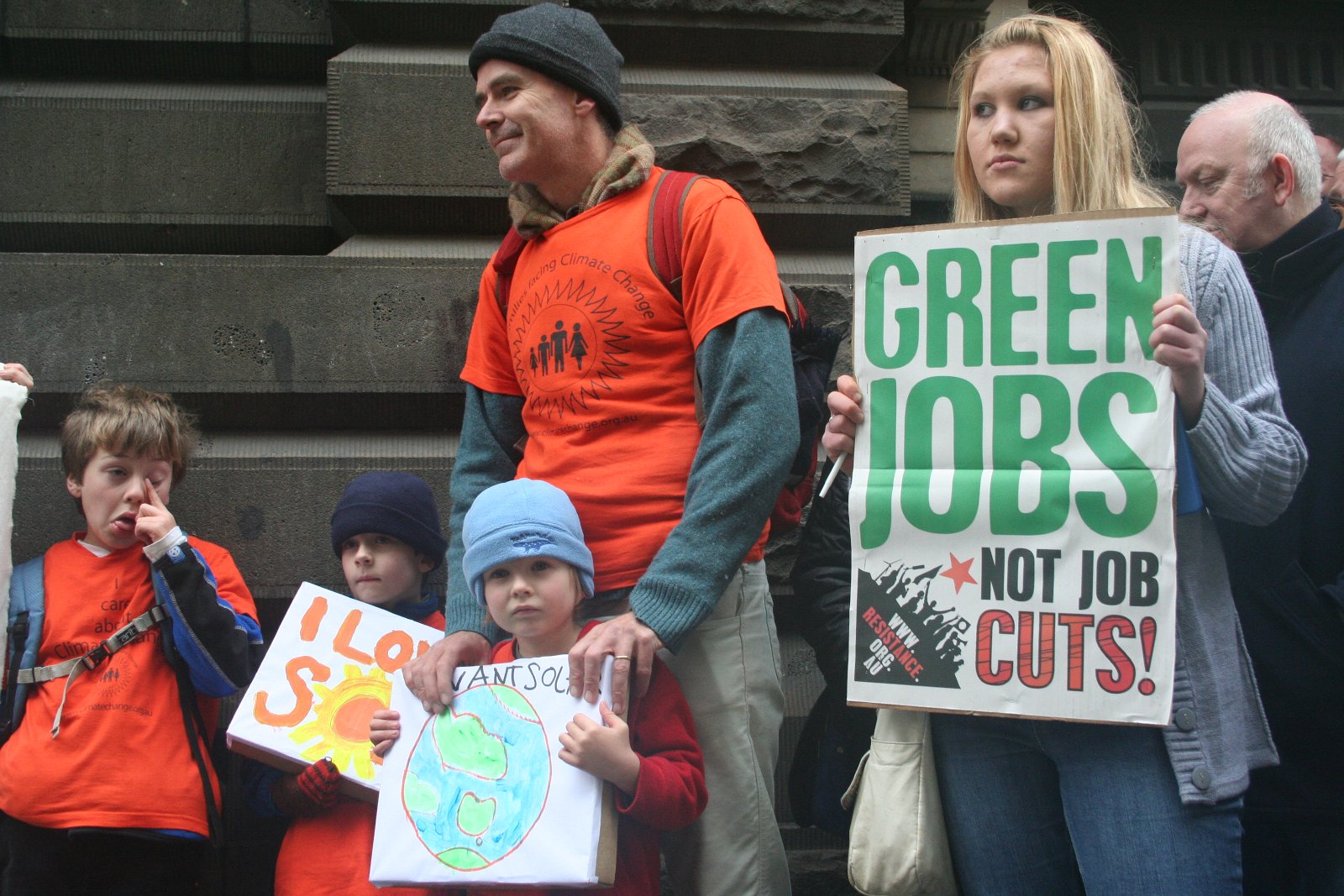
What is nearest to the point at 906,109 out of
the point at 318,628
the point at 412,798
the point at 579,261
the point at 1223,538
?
the point at 579,261

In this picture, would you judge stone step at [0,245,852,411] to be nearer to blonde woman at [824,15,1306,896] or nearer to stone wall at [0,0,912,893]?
stone wall at [0,0,912,893]

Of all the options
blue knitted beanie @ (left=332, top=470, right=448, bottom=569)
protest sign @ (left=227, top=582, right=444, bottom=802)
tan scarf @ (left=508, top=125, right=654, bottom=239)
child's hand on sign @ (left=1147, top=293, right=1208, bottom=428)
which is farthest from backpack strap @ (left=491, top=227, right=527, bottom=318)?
child's hand on sign @ (left=1147, top=293, right=1208, bottom=428)

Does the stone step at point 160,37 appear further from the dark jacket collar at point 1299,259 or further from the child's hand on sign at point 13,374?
the dark jacket collar at point 1299,259

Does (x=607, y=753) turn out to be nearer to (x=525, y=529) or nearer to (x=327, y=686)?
(x=525, y=529)

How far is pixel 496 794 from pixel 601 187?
1193 millimetres

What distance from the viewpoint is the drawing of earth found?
217cm

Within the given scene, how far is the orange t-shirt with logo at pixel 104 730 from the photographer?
2639 millimetres

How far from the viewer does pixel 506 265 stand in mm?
2648

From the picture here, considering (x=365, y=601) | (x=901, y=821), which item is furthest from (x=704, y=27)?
(x=901, y=821)

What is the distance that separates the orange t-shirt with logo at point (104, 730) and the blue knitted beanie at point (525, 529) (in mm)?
949

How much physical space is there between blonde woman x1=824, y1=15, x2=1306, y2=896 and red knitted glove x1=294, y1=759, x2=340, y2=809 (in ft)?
4.24

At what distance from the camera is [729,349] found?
223 cm

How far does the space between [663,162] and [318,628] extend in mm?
1736

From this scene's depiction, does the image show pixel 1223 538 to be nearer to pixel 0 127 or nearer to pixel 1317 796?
pixel 1317 796
